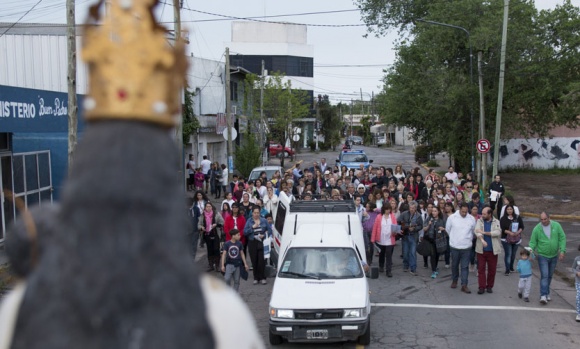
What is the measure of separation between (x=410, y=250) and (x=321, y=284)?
536cm

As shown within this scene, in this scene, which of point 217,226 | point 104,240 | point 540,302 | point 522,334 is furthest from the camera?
point 217,226

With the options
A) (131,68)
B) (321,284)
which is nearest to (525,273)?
(321,284)

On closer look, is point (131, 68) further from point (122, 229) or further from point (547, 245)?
point (547, 245)

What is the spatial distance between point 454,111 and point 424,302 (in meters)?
21.4

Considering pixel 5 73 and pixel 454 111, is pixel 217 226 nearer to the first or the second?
pixel 5 73

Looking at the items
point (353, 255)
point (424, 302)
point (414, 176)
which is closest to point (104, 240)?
point (353, 255)

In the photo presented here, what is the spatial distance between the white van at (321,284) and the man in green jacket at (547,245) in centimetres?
328

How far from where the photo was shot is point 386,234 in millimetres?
15234

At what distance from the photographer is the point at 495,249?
13.6 meters

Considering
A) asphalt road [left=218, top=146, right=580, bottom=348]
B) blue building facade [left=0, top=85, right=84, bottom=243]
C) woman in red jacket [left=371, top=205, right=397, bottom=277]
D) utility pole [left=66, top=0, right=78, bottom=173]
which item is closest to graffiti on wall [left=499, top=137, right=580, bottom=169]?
asphalt road [left=218, top=146, right=580, bottom=348]

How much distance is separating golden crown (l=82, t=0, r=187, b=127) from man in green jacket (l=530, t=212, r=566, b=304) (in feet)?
39.5

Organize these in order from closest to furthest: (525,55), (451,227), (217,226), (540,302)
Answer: (540,302) < (451,227) < (217,226) < (525,55)

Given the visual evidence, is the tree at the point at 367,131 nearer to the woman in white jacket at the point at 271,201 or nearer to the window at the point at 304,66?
the window at the point at 304,66

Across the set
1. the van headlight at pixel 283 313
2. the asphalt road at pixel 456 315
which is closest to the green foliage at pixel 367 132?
the asphalt road at pixel 456 315
